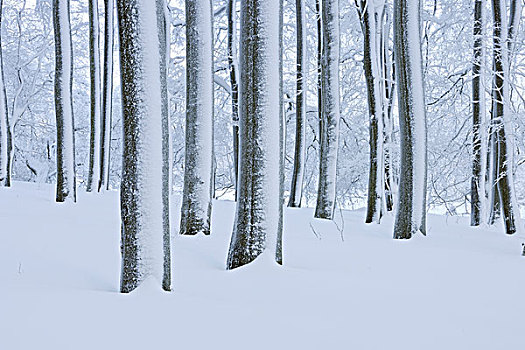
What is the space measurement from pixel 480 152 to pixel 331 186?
305 centimetres

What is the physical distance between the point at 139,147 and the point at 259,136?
1.36 meters

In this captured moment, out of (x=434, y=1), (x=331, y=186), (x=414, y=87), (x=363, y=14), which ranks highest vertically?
(x=434, y=1)

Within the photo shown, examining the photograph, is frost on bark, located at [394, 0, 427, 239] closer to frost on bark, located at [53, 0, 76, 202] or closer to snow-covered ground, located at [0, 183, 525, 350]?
snow-covered ground, located at [0, 183, 525, 350]

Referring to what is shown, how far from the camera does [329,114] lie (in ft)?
29.6

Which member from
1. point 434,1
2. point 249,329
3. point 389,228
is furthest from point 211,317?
point 434,1

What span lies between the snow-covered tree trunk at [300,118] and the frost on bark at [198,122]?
5.42 metres

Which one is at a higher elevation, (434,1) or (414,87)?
(434,1)

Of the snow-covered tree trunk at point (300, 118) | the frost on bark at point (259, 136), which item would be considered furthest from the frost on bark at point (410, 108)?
the snow-covered tree trunk at point (300, 118)

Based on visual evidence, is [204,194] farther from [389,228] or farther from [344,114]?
[344,114]

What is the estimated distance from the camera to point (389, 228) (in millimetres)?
8695

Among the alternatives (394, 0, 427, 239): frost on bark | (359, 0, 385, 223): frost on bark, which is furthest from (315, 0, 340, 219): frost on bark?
(394, 0, 427, 239): frost on bark

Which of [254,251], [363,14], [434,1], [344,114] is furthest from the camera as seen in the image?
[344,114]

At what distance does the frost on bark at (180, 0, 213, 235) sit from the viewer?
6.63m

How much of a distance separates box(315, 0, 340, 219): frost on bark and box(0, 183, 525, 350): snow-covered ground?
8.71 feet
